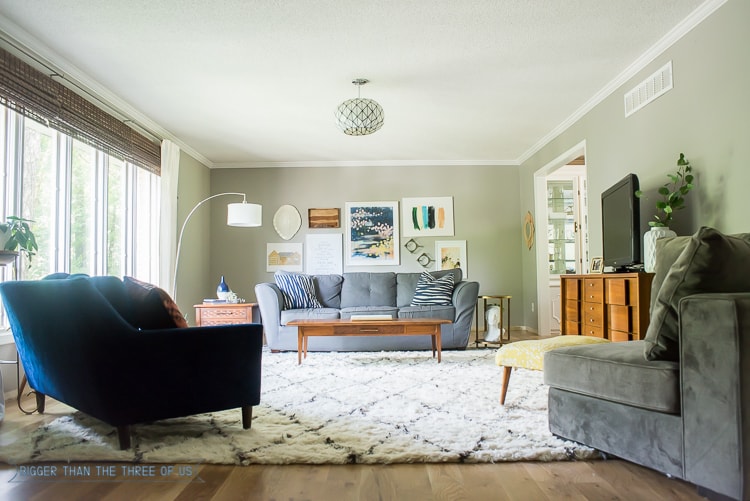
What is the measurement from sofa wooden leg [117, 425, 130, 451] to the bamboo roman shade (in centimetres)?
233

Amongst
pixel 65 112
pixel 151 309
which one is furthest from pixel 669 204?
pixel 65 112

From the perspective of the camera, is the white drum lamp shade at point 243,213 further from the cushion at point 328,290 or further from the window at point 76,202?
the cushion at point 328,290

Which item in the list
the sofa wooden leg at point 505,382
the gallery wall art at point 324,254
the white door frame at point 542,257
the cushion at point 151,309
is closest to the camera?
the cushion at point 151,309

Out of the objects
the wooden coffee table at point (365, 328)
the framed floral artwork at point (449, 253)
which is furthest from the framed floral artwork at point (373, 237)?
the wooden coffee table at point (365, 328)

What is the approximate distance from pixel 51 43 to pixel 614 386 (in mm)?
3941

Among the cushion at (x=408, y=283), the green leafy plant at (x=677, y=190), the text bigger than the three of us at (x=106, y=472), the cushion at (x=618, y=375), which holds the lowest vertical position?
the text bigger than the three of us at (x=106, y=472)

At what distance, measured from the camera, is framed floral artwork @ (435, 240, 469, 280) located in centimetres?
686

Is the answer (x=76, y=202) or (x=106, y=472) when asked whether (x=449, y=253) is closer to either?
(x=76, y=202)

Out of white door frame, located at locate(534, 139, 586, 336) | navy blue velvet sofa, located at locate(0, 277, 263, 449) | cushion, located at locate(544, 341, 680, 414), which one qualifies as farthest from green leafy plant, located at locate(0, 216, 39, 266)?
white door frame, located at locate(534, 139, 586, 336)

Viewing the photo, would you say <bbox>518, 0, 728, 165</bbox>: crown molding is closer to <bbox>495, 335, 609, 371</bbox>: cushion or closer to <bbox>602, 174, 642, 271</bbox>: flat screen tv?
<bbox>602, 174, 642, 271</bbox>: flat screen tv

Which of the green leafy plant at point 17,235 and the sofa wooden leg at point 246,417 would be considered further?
the green leafy plant at point 17,235

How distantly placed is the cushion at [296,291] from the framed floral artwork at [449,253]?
76.4 inches

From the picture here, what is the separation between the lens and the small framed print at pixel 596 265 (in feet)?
15.1

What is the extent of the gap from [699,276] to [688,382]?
14.0 inches
